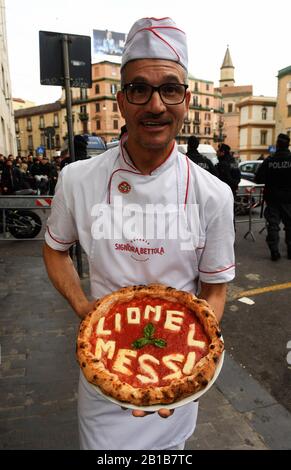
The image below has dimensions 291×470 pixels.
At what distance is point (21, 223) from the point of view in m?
8.75

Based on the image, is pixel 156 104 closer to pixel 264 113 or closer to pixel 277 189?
pixel 277 189

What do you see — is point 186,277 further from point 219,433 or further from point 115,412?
point 219,433

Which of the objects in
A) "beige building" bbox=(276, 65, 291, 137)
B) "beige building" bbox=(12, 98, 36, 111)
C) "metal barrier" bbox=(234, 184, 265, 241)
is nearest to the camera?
"metal barrier" bbox=(234, 184, 265, 241)

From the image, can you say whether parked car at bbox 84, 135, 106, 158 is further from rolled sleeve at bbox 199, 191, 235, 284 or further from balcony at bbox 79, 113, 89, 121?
balcony at bbox 79, 113, 89, 121

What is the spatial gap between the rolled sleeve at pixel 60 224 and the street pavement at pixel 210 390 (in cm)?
174

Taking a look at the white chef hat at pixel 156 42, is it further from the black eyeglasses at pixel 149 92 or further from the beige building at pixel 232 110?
the beige building at pixel 232 110

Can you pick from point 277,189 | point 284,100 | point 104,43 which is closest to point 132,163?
point 277,189

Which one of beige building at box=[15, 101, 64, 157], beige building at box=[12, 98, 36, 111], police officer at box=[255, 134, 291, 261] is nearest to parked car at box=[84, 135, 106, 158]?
police officer at box=[255, 134, 291, 261]

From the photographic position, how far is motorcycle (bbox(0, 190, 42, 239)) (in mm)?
8586

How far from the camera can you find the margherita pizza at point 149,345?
1.40 m

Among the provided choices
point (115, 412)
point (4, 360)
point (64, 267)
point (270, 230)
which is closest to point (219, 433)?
point (115, 412)

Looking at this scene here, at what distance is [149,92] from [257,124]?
67730 mm

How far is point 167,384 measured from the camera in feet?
4.71

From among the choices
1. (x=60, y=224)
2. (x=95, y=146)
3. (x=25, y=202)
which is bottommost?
(x=25, y=202)
